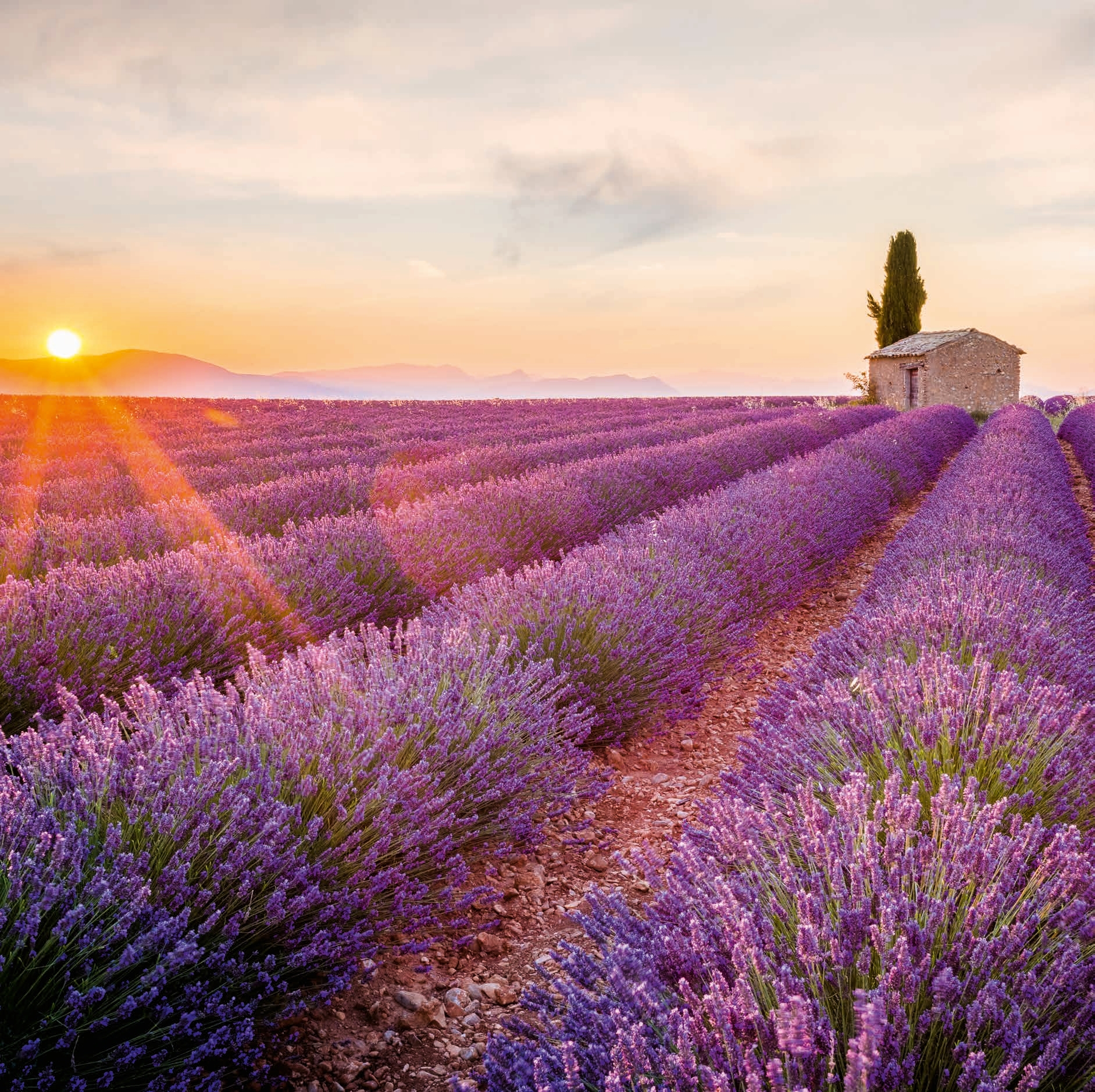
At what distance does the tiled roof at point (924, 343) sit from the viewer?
25266 mm

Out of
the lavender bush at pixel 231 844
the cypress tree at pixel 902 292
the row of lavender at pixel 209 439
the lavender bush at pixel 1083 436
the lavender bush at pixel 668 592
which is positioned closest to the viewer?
the lavender bush at pixel 231 844

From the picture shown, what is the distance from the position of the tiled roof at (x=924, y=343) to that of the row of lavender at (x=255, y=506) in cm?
1909

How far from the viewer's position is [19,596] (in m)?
3.25

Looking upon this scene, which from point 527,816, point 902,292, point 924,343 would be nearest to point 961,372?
point 924,343

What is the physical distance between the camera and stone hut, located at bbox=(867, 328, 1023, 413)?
992 inches

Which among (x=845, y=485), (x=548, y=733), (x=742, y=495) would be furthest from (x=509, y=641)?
(x=845, y=485)

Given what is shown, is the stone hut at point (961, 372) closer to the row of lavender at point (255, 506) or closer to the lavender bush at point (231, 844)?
the row of lavender at point (255, 506)

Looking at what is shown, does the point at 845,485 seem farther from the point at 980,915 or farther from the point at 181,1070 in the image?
the point at 181,1070

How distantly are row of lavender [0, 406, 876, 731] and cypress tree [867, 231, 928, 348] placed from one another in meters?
31.4

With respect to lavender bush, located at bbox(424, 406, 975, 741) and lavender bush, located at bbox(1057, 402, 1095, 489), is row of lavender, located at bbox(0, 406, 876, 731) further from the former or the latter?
lavender bush, located at bbox(1057, 402, 1095, 489)

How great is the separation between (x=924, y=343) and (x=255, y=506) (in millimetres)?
26791

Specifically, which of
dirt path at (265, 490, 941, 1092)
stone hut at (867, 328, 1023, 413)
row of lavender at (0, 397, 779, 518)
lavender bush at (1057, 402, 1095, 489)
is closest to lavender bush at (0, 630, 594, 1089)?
dirt path at (265, 490, 941, 1092)

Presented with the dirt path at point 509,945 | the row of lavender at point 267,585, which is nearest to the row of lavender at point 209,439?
the row of lavender at point 267,585

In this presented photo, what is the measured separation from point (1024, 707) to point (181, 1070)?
220 cm
